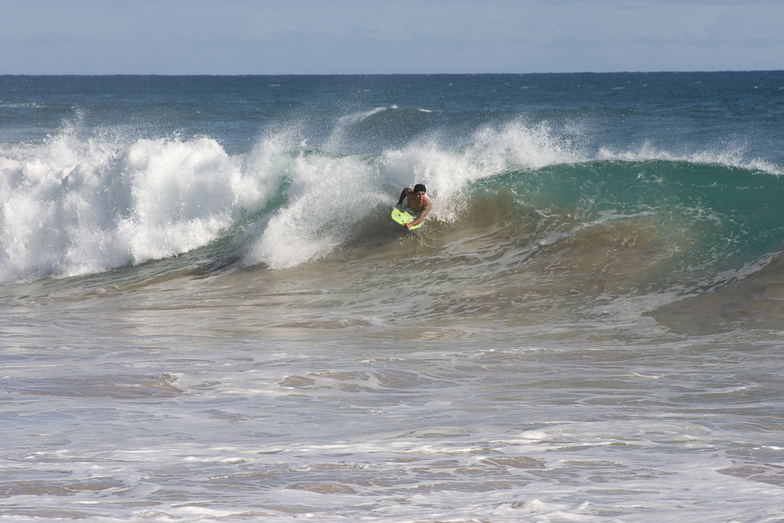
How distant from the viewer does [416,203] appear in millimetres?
10273

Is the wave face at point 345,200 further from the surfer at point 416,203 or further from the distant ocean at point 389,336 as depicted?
the surfer at point 416,203

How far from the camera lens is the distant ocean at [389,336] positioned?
121 inches

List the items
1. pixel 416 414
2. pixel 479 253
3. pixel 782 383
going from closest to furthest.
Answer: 1. pixel 416 414
2. pixel 782 383
3. pixel 479 253

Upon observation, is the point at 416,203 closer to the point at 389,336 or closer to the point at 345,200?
the point at 345,200

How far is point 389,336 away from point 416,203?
3.89 m

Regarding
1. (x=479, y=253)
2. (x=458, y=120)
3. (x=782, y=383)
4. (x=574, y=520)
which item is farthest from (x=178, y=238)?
(x=458, y=120)

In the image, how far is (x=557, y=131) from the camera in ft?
89.1

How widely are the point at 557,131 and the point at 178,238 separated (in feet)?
62.4

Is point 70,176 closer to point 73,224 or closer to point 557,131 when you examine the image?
point 73,224

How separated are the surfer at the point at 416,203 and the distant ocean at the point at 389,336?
34cm

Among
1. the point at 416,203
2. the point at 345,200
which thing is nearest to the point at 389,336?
the point at 416,203

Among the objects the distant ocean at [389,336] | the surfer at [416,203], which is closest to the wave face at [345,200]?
the distant ocean at [389,336]

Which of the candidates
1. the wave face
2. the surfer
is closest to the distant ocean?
the wave face

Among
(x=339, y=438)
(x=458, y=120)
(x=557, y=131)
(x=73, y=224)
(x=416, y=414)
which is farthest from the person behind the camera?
(x=458, y=120)
